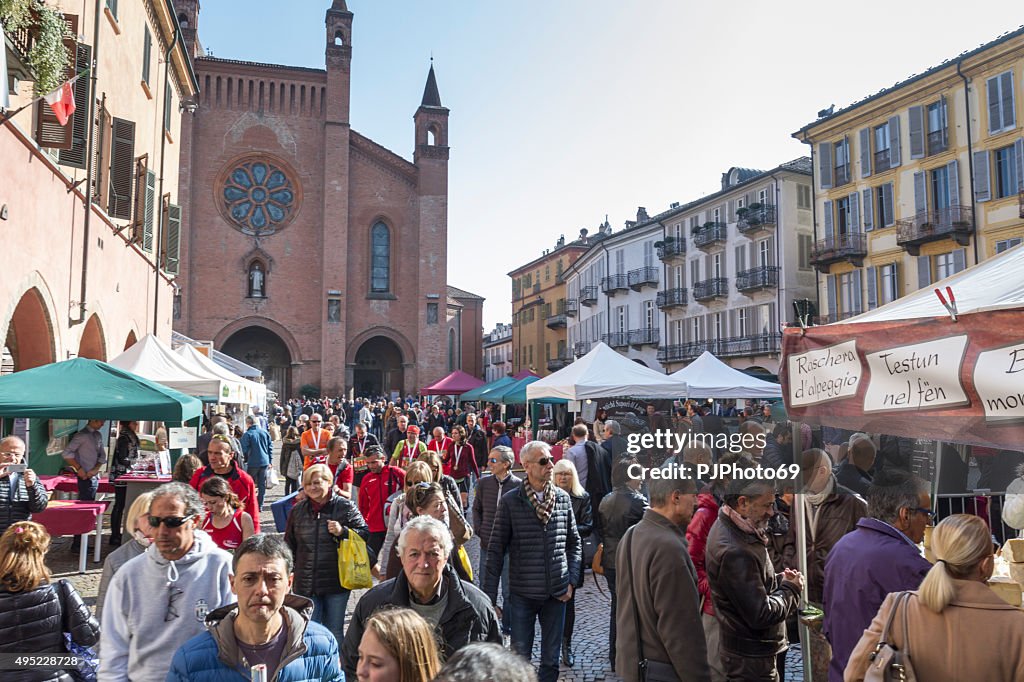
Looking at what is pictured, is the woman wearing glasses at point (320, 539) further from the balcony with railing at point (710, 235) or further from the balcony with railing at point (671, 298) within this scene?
the balcony with railing at point (671, 298)

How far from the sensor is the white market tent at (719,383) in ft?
47.8

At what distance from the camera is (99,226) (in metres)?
13.9

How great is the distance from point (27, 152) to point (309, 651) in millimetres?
10053

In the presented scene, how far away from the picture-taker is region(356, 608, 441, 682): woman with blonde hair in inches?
89.0

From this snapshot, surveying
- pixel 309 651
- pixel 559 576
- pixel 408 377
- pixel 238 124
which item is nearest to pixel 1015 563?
pixel 559 576

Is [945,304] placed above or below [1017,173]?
below

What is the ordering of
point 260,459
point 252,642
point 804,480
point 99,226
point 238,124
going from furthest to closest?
1. point 238,124
2. point 99,226
3. point 260,459
4. point 804,480
5. point 252,642

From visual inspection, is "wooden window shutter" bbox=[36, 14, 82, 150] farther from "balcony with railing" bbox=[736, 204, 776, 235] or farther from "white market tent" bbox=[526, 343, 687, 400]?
"balcony with railing" bbox=[736, 204, 776, 235]

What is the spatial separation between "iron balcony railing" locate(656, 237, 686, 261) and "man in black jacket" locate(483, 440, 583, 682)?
36954 mm

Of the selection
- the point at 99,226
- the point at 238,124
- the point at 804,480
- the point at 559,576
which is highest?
the point at 238,124

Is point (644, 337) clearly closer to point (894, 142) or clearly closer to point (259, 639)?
point (894, 142)

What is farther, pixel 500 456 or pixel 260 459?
pixel 260 459

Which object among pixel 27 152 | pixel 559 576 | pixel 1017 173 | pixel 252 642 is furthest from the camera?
pixel 1017 173

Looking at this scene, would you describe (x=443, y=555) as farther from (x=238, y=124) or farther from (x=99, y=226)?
(x=238, y=124)
